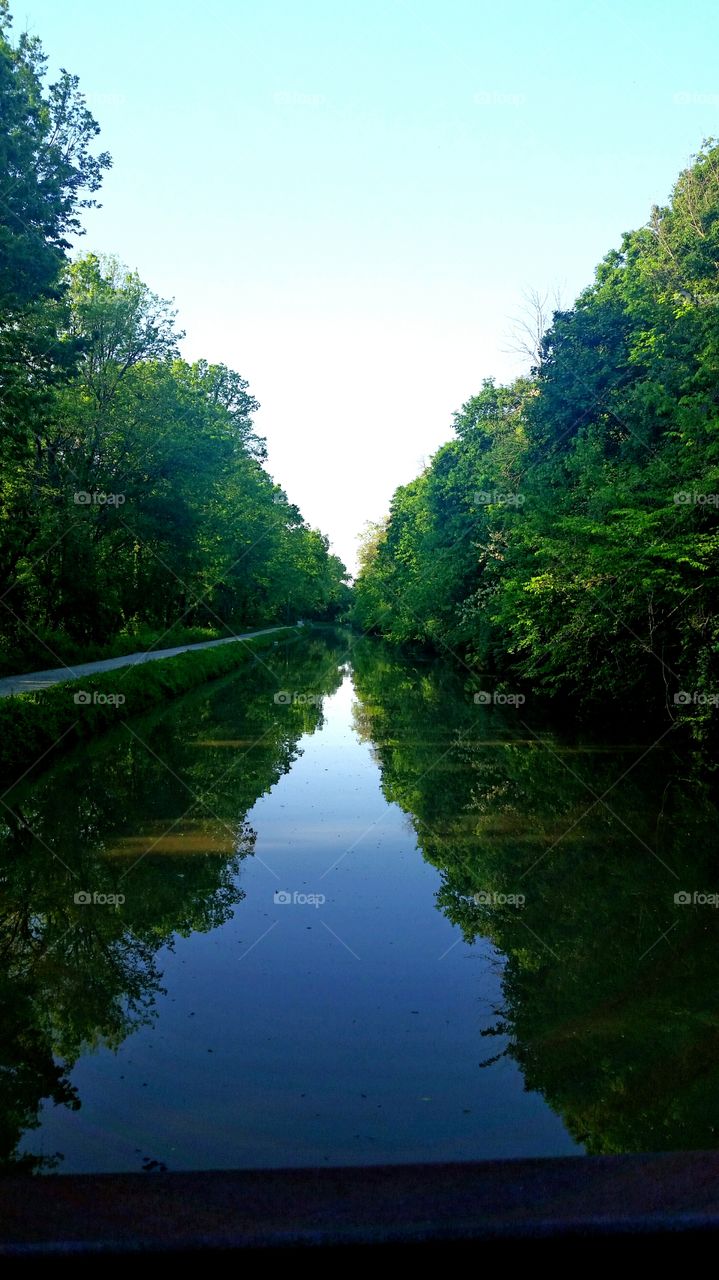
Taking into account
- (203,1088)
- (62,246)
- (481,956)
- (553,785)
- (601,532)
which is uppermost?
(62,246)

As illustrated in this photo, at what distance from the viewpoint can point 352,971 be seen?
6570 mm

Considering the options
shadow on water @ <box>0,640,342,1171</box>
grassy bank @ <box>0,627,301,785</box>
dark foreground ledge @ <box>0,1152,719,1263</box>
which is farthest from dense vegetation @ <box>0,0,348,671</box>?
dark foreground ledge @ <box>0,1152,719,1263</box>

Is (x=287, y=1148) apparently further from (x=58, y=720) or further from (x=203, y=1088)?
(x=58, y=720)

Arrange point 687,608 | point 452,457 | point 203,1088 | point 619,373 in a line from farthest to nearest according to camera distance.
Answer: point 452,457, point 619,373, point 687,608, point 203,1088

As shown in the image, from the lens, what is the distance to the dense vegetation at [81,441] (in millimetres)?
18859

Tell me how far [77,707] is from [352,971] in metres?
13.1

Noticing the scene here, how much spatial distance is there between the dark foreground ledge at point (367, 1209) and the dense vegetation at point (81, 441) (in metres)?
17.5

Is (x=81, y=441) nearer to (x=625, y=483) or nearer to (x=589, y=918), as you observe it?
(x=625, y=483)

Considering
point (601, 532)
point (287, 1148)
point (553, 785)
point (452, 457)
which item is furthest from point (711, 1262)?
point (452, 457)

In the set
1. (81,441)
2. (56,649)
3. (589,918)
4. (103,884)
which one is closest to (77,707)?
(103,884)

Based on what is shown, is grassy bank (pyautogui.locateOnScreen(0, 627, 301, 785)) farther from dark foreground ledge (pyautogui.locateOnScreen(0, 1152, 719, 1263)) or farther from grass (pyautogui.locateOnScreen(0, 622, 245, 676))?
dark foreground ledge (pyautogui.locateOnScreen(0, 1152, 719, 1263))

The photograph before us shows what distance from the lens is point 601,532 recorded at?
1905 cm

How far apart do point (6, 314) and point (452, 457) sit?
3516cm

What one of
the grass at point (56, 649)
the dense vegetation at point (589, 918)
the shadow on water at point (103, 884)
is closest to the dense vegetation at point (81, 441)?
the grass at point (56, 649)
